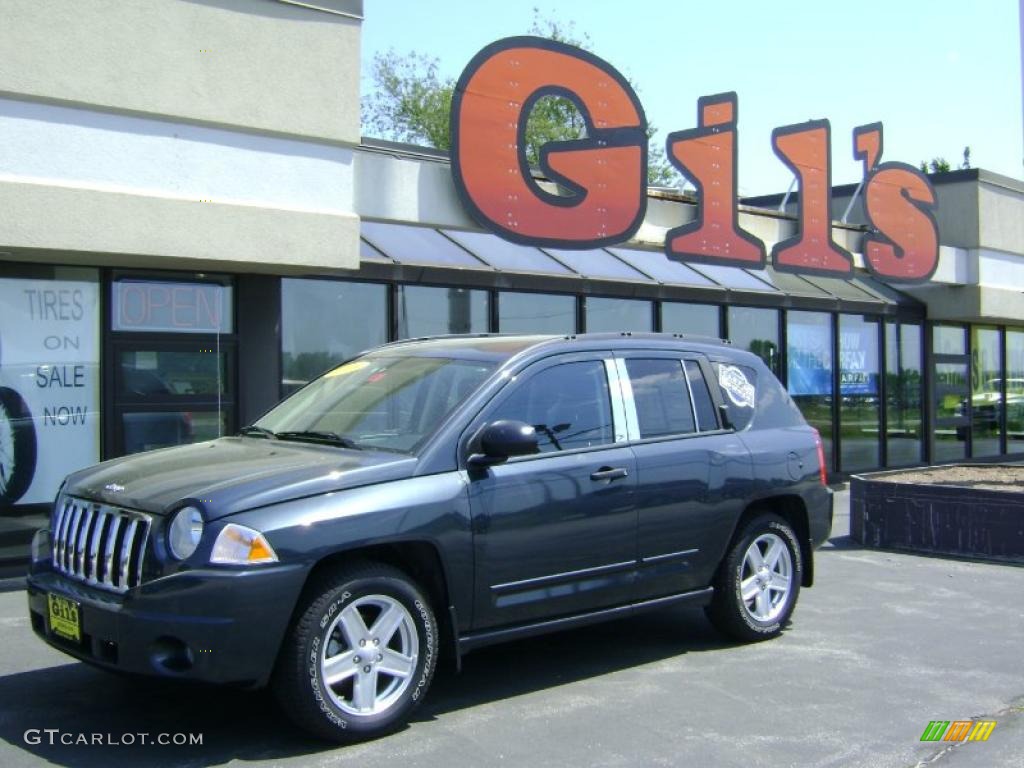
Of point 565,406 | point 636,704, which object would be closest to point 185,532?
point 565,406

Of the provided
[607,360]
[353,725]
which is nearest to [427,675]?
[353,725]

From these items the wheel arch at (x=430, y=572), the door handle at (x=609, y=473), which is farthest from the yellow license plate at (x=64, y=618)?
the door handle at (x=609, y=473)

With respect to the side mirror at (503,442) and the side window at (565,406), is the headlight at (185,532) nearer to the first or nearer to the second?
the side mirror at (503,442)

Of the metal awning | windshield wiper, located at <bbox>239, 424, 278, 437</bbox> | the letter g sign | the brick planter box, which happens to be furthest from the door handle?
the letter g sign

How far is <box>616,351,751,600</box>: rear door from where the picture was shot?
6211 mm

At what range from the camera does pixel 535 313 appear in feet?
43.2

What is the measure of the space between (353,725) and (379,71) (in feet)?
154

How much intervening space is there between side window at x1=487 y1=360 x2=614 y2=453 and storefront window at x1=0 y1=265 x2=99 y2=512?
208 inches

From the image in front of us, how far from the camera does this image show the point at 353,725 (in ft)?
16.0

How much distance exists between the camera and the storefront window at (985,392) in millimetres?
20484

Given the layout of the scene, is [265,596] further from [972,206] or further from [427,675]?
[972,206]

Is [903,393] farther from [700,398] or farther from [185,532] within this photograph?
[185,532]

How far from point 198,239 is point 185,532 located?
16.9ft

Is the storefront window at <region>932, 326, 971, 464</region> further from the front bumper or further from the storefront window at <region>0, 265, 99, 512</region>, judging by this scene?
the front bumper
